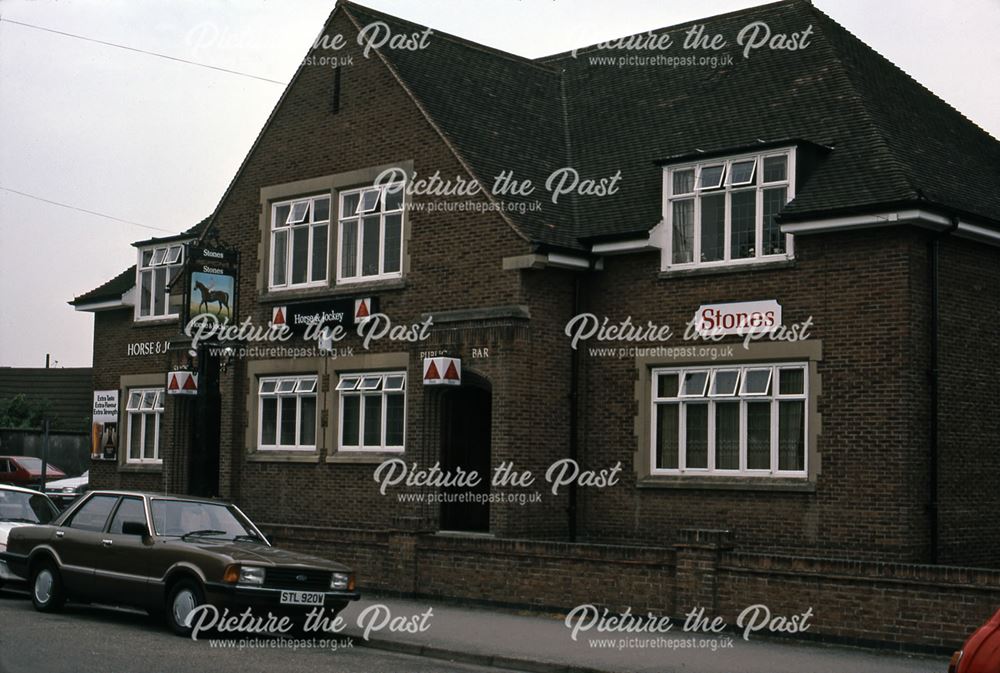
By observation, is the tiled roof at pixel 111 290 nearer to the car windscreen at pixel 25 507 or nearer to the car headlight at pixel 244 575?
the car windscreen at pixel 25 507

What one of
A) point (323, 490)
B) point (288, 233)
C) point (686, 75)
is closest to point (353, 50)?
point (288, 233)

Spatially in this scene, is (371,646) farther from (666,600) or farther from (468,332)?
(468,332)

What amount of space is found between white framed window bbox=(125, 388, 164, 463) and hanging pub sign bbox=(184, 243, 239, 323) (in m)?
6.83

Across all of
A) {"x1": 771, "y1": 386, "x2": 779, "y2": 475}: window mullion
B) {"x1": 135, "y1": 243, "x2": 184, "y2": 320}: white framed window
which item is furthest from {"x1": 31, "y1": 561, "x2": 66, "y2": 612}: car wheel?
{"x1": 135, "y1": 243, "x2": 184, "y2": 320}: white framed window

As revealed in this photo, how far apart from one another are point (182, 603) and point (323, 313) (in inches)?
437

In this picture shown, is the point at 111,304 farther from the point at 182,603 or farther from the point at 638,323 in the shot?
the point at 182,603

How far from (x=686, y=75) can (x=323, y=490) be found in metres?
10.5

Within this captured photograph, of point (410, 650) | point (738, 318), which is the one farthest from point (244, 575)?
point (738, 318)

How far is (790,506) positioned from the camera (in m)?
20.0

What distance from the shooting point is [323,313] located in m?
25.3

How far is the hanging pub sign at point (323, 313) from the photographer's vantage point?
80.9 feet

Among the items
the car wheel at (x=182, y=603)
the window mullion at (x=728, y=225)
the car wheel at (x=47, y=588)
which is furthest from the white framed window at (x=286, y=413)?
the car wheel at (x=182, y=603)

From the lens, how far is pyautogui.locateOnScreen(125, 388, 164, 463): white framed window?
31.8 m

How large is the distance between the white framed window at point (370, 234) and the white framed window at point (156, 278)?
781 cm
